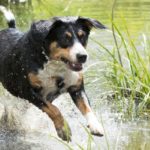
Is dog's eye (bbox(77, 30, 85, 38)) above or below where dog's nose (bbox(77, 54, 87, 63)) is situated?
above

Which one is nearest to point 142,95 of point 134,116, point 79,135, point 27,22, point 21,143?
point 134,116

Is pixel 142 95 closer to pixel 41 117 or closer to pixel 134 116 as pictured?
pixel 134 116

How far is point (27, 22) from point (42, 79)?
32.6ft

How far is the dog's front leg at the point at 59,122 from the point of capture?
647cm

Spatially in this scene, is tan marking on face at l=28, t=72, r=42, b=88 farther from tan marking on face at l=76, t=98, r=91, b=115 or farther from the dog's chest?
tan marking on face at l=76, t=98, r=91, b=115

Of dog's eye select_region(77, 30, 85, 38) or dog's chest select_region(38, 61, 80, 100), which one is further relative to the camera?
dog's chest select_region(38, 61, 80, 100)

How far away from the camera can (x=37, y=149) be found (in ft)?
22.7

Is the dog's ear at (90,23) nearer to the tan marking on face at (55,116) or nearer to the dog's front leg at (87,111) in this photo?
the dog's front leg at (87,111)

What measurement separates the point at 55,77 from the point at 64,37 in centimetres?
53

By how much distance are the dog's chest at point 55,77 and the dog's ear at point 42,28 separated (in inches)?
12.5

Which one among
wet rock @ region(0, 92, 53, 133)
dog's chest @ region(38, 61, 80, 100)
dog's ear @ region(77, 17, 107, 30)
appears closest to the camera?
dog's ear @ region(77, 17, 107, 30)

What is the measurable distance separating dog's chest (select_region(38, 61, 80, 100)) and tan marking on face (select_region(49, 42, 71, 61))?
0.17m

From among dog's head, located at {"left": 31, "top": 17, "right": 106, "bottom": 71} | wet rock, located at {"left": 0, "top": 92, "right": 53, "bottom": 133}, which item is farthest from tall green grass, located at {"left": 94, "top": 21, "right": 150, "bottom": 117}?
dog's head, located at {"left": 31, "top": 17, "right": 106, "bottom": 71}

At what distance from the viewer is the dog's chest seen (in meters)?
6.73
